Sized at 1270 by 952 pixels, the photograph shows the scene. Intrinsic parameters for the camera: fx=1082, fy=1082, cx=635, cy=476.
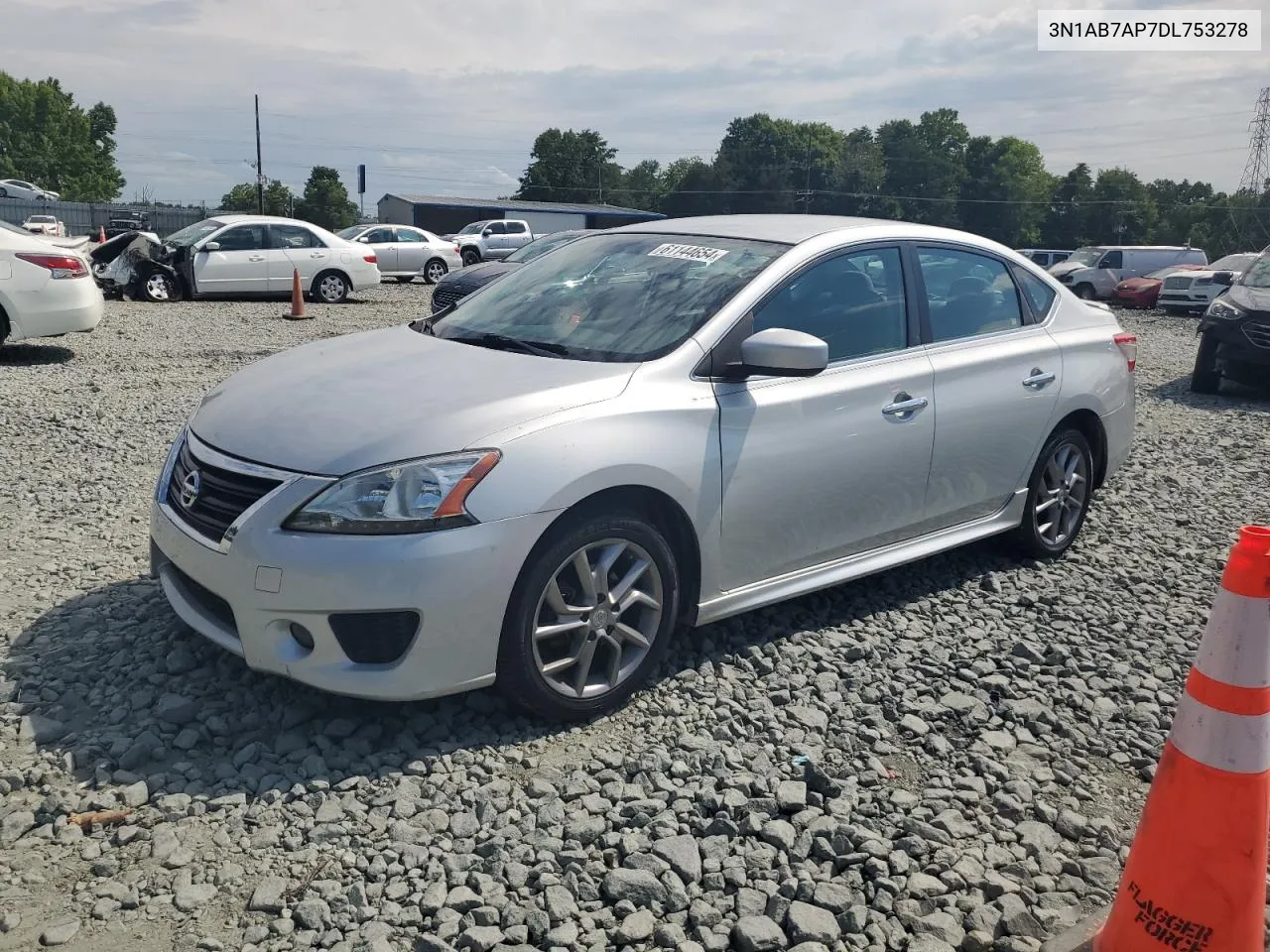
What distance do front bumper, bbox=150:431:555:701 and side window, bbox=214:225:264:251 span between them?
15898 mm

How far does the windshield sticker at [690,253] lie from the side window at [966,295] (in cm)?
104

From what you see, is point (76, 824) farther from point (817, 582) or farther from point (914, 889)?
point (817, 582)

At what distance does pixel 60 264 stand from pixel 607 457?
8976 mm

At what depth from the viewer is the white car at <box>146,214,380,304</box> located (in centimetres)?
1764

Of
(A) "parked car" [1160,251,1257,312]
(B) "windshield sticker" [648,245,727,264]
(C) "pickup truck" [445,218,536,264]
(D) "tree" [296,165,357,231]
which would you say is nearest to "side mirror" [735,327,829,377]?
(B) "windshield sticker" [648,245,727,264]

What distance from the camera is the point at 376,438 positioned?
3387mm

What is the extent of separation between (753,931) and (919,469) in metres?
2.44

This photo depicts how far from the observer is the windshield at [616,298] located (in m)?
4.07

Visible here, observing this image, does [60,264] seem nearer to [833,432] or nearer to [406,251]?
[833,432]

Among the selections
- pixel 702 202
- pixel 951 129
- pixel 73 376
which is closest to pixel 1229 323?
pixel 73 376

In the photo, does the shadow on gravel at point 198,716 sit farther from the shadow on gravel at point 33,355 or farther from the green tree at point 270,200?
the green tree at point 270,200

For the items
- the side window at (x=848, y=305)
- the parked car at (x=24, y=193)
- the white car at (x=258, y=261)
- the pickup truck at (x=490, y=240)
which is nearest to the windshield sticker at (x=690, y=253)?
the side window at (x=848, y=305)

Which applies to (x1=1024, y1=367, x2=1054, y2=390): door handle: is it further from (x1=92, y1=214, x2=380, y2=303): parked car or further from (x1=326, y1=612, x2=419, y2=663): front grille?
(x1=92, y1=214, x2=380, y2=303): parked car

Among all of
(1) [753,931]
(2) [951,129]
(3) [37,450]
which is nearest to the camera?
(1) [753,931]
